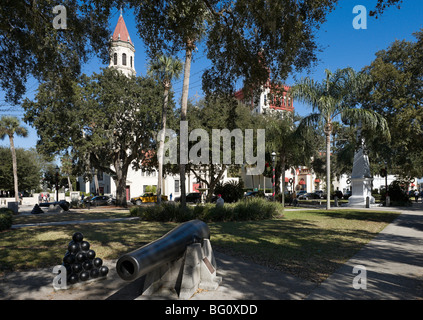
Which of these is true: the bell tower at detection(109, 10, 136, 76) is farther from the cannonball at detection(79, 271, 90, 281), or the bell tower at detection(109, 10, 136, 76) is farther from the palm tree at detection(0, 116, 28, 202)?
the cannonball at detection(79, 271, 90, 281)

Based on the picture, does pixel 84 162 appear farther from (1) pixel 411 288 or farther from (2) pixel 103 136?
(1) pixel 411 288

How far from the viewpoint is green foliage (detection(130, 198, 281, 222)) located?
15.9m

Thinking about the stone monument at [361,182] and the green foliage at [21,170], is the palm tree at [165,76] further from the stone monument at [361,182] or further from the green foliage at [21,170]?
the green foliage at [21,170]

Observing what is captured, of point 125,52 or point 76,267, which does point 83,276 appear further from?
point 125,52

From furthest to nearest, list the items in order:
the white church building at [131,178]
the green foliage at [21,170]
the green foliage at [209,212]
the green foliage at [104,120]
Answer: the green foliage at [21,170] → the white church building at [131,178] → the green foliage at [104,120] → the green foliage at [209,212]

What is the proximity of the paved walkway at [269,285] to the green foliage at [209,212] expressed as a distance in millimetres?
8721

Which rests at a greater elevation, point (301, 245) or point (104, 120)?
point (104, 120)

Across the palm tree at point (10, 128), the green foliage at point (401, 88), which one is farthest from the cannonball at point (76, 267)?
the palm tree at point (10, 128)

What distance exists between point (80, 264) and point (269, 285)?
3542mm

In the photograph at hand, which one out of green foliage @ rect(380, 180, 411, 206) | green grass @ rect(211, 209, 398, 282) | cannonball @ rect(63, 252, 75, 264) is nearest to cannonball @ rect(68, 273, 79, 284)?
cannonball @ rect(63, 252, 75, 264)

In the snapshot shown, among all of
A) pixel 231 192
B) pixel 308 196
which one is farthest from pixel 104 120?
pixel 308 196

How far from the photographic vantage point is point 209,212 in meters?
16.1

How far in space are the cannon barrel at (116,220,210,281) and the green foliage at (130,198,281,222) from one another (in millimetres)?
10239

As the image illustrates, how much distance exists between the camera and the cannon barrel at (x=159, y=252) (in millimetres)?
3897
